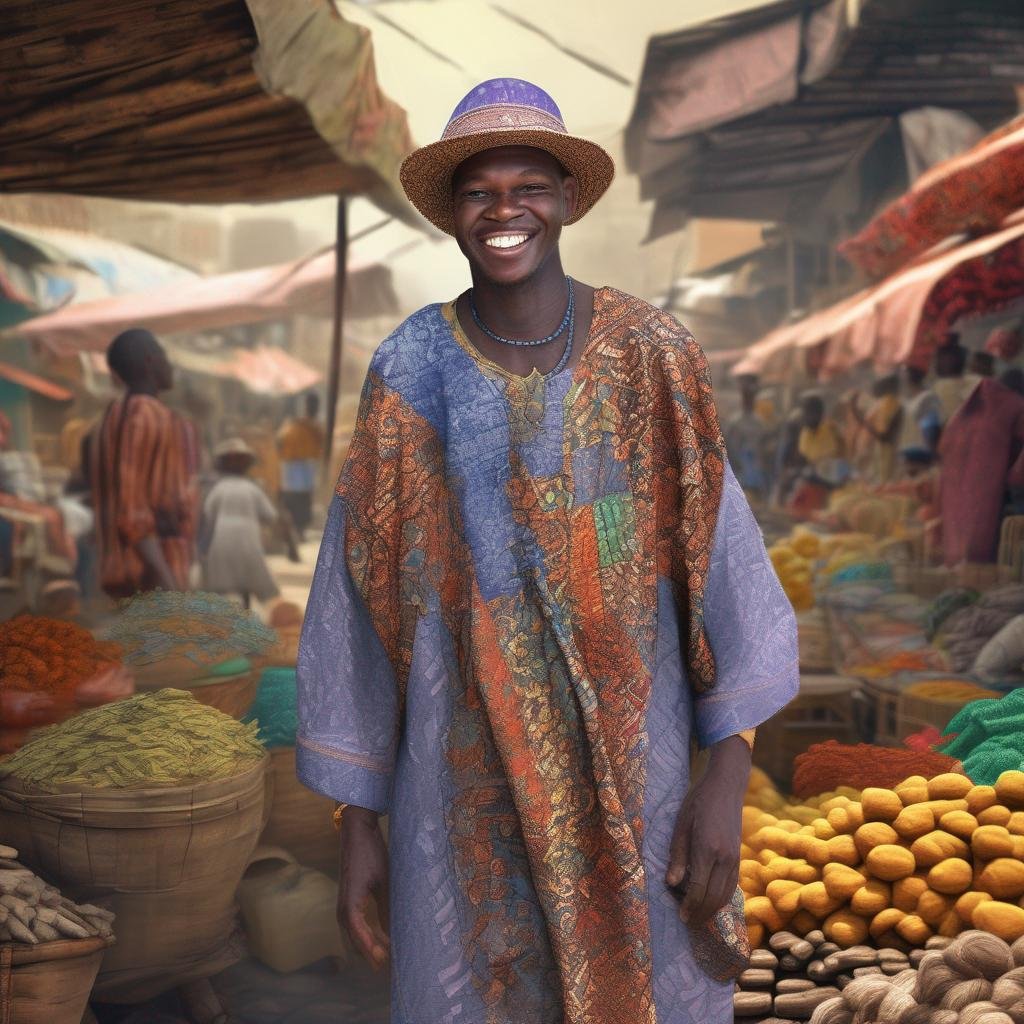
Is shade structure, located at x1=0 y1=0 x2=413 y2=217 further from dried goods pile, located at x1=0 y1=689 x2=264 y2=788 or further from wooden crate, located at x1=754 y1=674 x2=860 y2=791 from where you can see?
wooden crate, located at x1=754 y1=674 x2=860 y2=791

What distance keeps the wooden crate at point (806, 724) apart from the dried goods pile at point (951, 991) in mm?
1850

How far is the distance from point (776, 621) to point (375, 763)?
0.60m

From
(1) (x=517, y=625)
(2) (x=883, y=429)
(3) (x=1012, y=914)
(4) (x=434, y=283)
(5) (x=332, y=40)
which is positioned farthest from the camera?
(2) (x=883, y=429)

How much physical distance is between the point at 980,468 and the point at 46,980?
398 centimetres

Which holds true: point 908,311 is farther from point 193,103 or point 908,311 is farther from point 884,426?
point 193,103

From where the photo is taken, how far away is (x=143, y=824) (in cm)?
324

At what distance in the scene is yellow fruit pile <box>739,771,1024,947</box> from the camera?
9.42 feet

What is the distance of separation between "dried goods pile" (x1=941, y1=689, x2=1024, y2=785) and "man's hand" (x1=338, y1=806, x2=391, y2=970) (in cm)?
213

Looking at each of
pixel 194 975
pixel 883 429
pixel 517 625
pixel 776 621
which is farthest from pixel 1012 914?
pixel 883 429

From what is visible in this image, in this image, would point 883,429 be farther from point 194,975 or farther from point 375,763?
point 375,763

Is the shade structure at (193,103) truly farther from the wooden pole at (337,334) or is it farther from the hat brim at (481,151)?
the hat brim at (481,151)

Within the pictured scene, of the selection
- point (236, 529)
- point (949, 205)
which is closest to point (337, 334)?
point (236, 529)

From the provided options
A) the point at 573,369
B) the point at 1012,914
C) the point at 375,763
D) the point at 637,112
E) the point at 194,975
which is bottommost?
the point at 194,975

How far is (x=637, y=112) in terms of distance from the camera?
5.25 meters
